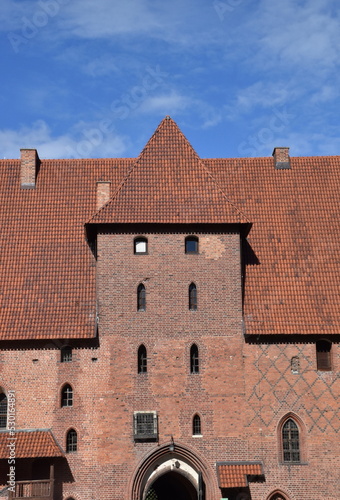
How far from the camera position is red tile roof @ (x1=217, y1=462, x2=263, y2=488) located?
845 inches

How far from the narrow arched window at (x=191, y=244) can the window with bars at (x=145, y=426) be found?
221 inches

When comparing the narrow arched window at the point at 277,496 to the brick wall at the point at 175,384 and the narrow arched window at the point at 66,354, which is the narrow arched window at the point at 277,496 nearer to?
the brick wall at the point at 175,384

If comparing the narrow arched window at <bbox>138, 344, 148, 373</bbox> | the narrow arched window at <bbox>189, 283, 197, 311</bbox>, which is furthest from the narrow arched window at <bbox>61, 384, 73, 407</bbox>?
the narrow arched window at <bbox>189, 283, 197, 311</bbox>

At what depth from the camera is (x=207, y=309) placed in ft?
75.9

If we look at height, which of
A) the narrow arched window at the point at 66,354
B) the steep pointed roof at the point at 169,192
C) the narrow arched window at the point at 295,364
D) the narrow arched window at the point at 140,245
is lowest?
the narrow arched window at the point at 295,364

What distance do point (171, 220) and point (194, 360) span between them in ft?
15.7

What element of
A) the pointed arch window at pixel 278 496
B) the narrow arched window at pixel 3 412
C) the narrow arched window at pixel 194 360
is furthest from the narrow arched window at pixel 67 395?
the pointed arch window at pixel 278 496

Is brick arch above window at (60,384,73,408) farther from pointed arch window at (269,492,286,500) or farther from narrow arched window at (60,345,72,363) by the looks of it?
pointed arch window at (269,492,286,500)

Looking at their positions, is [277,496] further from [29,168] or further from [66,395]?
[29,168]

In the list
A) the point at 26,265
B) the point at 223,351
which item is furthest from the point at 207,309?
the point at 26,265

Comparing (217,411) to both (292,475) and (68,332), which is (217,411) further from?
(68,332)

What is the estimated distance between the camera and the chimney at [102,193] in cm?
2575

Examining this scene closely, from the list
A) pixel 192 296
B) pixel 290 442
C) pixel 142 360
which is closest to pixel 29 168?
pixel 192 296

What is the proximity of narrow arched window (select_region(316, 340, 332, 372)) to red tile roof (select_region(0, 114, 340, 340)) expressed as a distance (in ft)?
2.48
